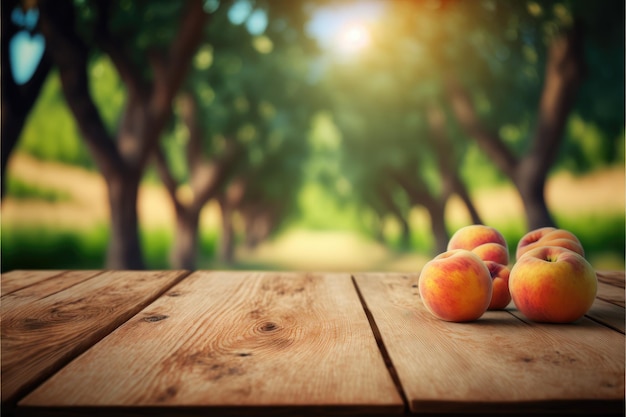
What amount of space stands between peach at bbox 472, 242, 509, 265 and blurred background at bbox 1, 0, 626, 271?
5.47 meters

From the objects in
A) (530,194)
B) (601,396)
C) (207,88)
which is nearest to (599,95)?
(530,194)

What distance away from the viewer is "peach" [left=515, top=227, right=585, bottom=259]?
1.71 metres

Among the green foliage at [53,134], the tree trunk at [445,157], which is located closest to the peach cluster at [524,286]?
the tree trunk at [445,157]

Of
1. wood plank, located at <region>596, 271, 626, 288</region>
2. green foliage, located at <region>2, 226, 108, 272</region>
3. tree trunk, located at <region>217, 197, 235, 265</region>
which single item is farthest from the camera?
tree trunk, located at <region>217, 197, 235, 265</region>

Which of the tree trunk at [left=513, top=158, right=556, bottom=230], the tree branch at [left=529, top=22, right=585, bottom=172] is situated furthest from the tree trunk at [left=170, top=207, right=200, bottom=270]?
the tree branch at [left=529, top=22, right=585, bottom=172]

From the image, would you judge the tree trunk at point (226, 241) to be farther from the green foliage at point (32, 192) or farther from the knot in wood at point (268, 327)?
the knot in wood at point (268, 327)

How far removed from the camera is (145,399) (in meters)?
0.91

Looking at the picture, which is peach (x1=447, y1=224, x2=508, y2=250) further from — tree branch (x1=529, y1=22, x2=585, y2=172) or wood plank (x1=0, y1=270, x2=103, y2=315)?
tree branch (x1=529, y1=22, x2=585, y2=172)

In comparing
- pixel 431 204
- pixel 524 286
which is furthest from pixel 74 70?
pixel 431 204

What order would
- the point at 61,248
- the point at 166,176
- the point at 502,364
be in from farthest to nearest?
the point at 61,248 → the point at 166,176 → the point at 502,364

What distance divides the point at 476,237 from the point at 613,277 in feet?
2.91

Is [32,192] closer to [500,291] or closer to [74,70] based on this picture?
[74,70]

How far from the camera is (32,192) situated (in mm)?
13078

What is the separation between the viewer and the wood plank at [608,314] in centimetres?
141
